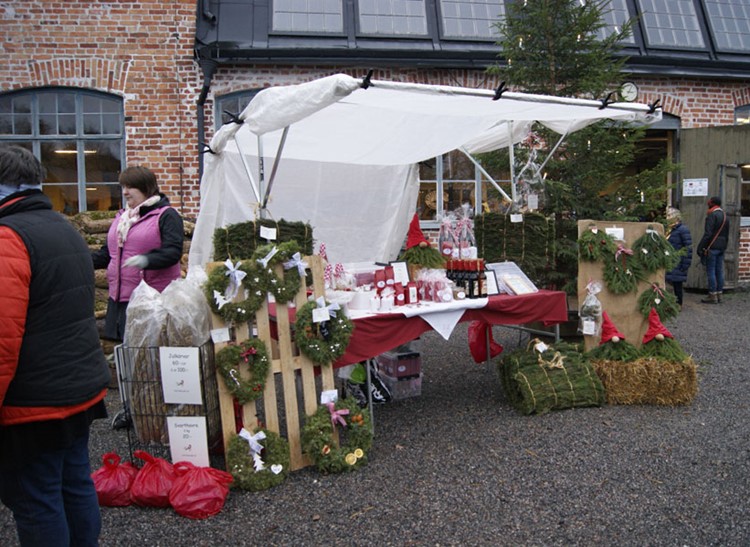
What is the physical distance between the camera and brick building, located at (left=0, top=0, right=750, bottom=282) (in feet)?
27.0

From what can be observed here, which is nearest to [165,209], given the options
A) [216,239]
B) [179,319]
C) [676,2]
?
[216,239]

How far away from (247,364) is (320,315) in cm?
51

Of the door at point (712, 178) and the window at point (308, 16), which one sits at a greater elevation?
the window at point (308, 16)

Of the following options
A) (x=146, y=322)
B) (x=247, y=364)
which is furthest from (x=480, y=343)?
(x=146, y=322)

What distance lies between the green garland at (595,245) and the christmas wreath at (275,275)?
8.12 ft

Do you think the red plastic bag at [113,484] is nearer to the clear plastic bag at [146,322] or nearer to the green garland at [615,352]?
the clear plastic bag at [146,322]

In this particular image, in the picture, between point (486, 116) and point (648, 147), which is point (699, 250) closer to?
point (648, 147)

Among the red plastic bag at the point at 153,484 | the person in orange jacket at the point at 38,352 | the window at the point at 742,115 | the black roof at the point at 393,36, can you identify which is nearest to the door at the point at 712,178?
the window at the point at 742,115

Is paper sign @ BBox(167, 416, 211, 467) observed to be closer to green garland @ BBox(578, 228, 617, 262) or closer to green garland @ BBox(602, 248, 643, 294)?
green garland @ BBox(578, 228, 617, 262)

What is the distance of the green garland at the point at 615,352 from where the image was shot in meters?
4.82

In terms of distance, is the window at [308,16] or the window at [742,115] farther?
the window at [742,115]

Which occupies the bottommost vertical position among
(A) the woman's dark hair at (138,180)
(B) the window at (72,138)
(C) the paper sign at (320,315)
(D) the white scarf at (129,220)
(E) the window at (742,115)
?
(C) the paper sign at (320,315)

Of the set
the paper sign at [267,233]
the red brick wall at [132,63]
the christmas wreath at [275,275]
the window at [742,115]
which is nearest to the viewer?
the christmas wreath at [275,275]

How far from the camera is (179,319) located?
3600mm
